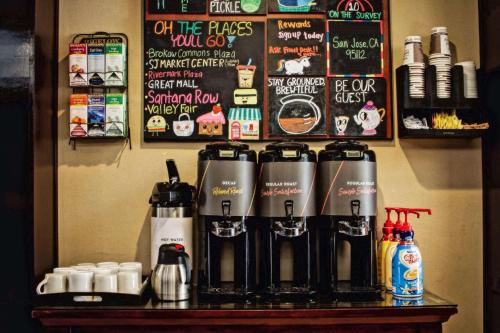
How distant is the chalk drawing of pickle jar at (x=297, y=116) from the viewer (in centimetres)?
270

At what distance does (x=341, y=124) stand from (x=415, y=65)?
0.47 metres

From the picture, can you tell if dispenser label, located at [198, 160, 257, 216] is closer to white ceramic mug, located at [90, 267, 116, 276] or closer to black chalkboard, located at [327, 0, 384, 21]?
white ceramic mug, located at [90, 267, 116, 276]

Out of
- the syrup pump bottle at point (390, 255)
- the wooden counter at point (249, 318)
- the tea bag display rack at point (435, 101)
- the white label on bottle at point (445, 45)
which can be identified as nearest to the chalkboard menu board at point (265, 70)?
the tea bag display rack at point (435, 101)

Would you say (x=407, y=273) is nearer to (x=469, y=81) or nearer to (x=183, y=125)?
(x=469, y=81)

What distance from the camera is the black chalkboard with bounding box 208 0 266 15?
272cm

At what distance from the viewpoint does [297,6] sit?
274cm

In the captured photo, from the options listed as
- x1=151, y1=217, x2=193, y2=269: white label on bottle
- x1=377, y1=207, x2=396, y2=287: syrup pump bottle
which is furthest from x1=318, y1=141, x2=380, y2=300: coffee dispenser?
x1=151, y1=217, x2=193, y2=269: white label on bottle

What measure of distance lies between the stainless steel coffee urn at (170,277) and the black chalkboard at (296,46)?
3.63 ft

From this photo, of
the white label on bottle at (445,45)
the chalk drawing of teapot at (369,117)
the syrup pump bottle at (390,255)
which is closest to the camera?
the syrup pump bottle at (390,255)

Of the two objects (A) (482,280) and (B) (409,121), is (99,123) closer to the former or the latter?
(B) (409,121)

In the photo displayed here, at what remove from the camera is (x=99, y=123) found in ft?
8.66

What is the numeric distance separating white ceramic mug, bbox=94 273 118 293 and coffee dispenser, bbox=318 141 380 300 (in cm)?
93

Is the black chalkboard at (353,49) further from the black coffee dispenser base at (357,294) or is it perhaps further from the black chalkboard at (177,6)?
the black coffee dispenser base at (357,294)

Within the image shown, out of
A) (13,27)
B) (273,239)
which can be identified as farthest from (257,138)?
(13,27)
